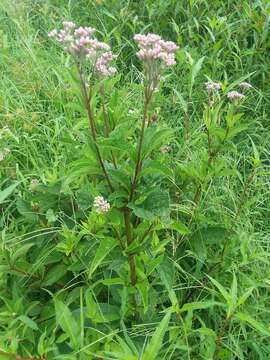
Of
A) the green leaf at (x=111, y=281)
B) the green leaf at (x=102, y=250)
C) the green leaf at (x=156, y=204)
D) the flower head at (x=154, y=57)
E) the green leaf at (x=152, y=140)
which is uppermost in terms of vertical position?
the flower head at (x=154, y=57)

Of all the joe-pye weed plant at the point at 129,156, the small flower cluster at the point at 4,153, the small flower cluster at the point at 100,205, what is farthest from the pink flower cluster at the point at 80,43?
the small flower cluster at the point at 4,153

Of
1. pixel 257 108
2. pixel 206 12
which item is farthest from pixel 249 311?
pixel 206 12

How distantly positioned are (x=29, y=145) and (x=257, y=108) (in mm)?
1424

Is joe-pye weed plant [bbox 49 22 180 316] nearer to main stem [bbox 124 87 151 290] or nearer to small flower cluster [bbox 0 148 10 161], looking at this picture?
main stem [bbox 124 87 151 290]

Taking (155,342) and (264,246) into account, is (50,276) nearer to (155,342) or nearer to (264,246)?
(155,342)

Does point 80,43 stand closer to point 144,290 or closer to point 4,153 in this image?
point 144,290

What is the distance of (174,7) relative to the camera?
128 inches

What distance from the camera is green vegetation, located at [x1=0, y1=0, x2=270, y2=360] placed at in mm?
1339

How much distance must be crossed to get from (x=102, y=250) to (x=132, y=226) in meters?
0.20

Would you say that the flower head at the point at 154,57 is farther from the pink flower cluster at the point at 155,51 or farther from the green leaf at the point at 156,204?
the green leaf at the point at 156,204

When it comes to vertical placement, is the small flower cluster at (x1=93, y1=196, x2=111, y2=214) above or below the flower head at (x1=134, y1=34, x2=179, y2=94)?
below

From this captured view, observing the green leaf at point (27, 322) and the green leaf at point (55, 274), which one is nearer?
the green leaf at point (27, 322)

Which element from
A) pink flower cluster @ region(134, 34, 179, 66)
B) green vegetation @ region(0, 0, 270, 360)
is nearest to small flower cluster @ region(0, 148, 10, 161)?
green vegetation @ region(0, 0, 270, 360)

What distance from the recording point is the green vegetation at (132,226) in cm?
134
